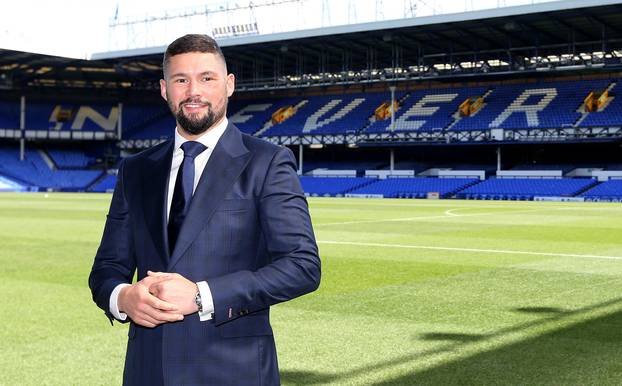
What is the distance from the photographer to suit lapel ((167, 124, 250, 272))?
302 cm

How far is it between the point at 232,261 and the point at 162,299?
0.38m

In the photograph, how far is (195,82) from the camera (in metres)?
3.12

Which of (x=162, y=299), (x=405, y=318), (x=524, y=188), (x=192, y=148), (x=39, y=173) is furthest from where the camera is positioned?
(x=39, y=173)

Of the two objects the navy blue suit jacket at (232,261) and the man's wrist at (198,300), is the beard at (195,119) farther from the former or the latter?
the man's wrist at (198,300)

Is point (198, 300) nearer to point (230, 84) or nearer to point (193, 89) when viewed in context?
point (193, 89)

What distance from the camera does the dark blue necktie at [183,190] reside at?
3080 millimetres

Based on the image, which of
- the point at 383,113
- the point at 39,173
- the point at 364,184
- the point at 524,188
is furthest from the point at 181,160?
the point at 39,173

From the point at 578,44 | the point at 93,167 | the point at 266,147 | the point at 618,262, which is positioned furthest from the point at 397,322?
the point at 93,167

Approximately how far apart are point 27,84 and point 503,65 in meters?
46.9

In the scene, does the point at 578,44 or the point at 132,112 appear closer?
the point at 578,44

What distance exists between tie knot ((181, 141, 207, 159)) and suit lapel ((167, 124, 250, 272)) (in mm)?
55

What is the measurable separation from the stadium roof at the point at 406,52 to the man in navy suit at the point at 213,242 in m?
50.6

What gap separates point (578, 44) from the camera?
2331 inches

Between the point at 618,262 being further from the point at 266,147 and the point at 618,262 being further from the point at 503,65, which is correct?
the point at 503,65
